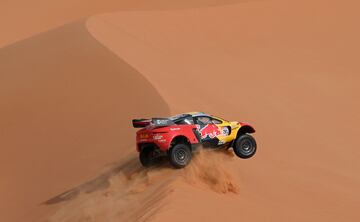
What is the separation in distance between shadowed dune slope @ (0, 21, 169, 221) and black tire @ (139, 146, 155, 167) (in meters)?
2.50

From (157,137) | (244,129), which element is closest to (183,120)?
(157,137)

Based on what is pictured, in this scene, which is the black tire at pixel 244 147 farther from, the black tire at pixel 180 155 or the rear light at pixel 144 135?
the rear light at pixel 144 135

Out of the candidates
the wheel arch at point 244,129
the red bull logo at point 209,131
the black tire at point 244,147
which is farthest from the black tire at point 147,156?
the wheel arch at point 244,129

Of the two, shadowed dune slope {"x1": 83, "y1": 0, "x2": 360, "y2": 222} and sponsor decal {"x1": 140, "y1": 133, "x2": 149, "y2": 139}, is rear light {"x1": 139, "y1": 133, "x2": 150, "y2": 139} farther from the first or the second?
shadowed dune slope {"x1": 83, "y1": 0, "x2": 360, "y2": 222}

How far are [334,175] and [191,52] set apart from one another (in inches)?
397

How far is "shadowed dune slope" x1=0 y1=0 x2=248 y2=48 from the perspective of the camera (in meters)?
43.3

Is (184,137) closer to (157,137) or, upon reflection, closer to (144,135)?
(157,137)

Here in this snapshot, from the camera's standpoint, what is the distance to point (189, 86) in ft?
73.9

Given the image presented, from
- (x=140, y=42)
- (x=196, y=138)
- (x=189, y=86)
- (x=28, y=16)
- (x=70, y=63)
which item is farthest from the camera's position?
(x=28, y=16)

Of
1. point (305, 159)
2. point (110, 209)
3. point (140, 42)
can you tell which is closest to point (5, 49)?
point (140, 42)

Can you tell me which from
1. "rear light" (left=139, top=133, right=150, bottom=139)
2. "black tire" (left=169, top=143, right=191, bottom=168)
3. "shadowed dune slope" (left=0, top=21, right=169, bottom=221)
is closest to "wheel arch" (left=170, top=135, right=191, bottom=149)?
"black tire" (left=169, top=143, right=191, bottom=168)

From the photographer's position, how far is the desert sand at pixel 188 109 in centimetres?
1384

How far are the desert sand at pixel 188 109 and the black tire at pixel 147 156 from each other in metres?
0.18

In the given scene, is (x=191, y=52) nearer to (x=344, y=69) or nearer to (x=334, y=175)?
(x=344, y=69)
